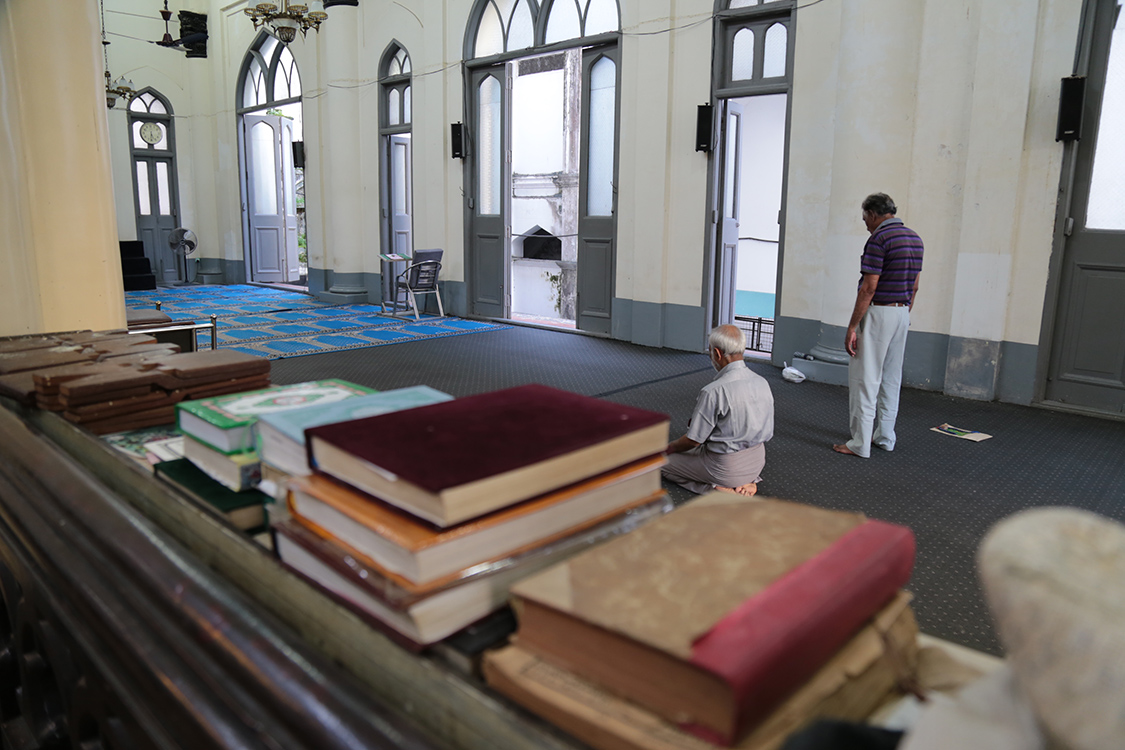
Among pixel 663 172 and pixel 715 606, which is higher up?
pixel 663 172

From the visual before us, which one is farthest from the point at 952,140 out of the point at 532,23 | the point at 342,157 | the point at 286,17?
the point at 342,157

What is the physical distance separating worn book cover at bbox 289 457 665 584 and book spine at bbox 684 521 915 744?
0.84ft

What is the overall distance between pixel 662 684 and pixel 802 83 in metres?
7.11

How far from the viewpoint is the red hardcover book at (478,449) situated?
0.73 m

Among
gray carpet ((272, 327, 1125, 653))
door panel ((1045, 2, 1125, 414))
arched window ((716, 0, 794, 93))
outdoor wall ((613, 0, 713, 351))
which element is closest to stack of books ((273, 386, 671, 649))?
gray carpet ((272, 327, 1125, 653))

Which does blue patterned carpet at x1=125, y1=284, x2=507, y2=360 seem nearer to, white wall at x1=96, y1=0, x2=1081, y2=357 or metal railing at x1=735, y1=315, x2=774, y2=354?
white wall at x1=96, y1=0, x2=1081, y2=357

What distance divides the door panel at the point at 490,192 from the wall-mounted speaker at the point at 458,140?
0.52ft

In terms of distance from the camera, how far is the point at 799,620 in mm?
599

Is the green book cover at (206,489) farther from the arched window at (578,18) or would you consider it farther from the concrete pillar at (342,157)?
the concrete pillar at (342,157)

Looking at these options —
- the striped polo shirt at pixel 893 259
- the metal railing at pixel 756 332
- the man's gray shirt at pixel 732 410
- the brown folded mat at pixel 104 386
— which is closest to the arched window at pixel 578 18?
the metal railing at pixel 756 332

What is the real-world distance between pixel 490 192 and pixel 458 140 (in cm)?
77

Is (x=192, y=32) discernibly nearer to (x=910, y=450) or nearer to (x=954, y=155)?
(x=954, y=155)

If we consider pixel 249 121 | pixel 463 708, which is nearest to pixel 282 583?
pixel 463 708

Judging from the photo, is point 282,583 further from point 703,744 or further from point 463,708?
point 703,744
